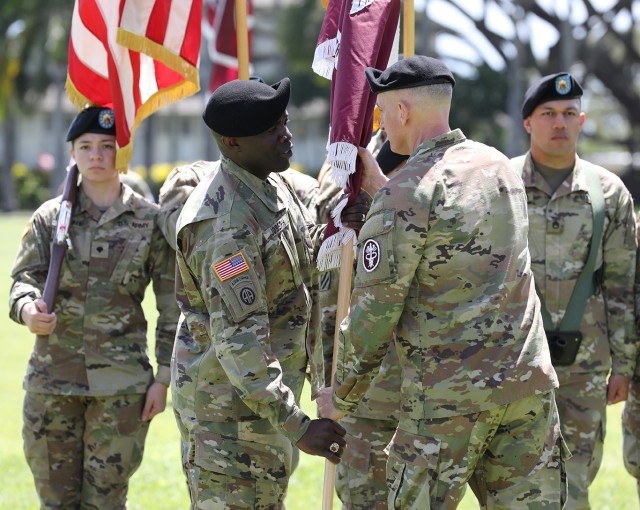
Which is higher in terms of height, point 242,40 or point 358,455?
point 242,40

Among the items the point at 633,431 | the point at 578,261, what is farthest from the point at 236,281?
the point at 633,431

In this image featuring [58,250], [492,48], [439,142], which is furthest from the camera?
[492,48]

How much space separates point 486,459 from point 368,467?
4.48 feet

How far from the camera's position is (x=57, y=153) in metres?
50.0

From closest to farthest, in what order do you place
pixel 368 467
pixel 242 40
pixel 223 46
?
pixel 242 40 → pixel 368 467 → pixel 223 46

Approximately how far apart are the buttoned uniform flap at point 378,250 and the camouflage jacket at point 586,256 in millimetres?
2160

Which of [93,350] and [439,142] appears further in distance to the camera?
[93,350]

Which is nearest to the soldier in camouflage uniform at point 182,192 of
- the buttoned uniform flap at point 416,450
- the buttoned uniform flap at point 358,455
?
the buttoned uniform flap at point 358,455

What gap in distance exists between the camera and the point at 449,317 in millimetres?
4117

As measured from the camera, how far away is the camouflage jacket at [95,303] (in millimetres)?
5848

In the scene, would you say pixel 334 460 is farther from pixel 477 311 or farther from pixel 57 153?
pixel 57 153

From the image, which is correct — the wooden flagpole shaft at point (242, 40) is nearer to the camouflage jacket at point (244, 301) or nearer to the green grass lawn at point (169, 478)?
the camouflage jacket at point (244, 301)

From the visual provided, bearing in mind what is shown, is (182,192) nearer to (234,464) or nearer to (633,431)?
(234,464)

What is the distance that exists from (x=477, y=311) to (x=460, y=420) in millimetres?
425
